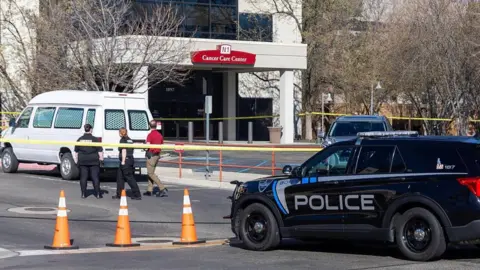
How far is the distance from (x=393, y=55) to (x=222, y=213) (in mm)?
32623

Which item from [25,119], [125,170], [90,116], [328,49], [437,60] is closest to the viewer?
[125,170]

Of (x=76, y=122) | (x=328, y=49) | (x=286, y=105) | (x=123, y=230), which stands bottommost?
(x=123, y=230)

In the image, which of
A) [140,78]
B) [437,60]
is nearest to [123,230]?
[140,78]

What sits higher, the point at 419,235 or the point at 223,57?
the point at 223,57

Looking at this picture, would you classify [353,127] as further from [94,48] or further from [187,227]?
[187,227]

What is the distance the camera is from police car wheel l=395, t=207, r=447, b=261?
37.8 feet

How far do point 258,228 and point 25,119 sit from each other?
1450 centimetres

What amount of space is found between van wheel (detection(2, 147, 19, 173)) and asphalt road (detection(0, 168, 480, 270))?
4770 millimetres

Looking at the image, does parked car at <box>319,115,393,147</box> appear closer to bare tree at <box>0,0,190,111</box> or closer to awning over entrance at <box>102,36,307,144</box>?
bare tree at <box>0,0,190,111</box>

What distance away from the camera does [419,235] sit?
38.5 ft

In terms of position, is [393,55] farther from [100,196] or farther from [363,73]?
[100,196]

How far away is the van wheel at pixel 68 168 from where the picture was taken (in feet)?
80.7

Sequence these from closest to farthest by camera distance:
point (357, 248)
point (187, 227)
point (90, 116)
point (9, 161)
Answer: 1. point (357, 248)
2. point (187, 227)
3. point (90, 116)
4. point (9, 161)

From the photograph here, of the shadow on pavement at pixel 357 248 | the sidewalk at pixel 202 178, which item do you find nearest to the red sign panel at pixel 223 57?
the sidewalk at pixel 202 178
